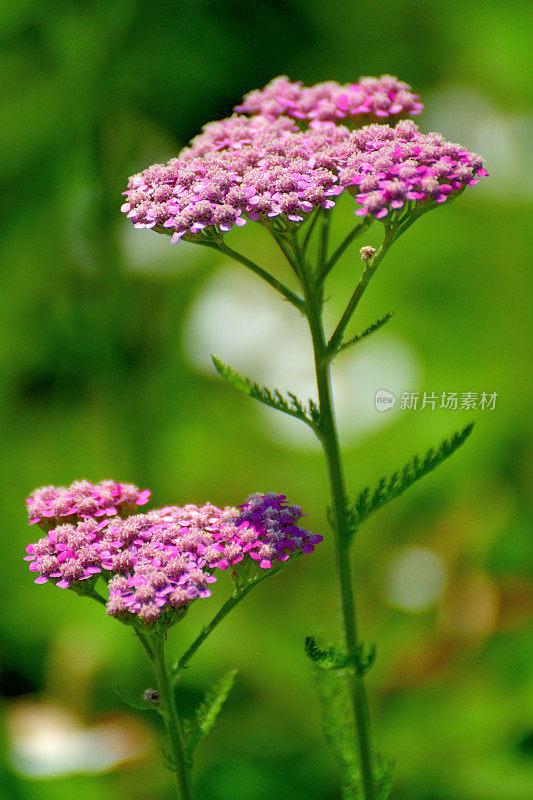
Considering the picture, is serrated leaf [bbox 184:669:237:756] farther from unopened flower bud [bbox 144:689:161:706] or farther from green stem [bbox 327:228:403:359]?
green stem [bbox 327:228:403:359]

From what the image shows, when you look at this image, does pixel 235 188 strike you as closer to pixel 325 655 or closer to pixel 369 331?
pixel 369 331

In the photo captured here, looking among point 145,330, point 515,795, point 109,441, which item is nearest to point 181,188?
point 515,795

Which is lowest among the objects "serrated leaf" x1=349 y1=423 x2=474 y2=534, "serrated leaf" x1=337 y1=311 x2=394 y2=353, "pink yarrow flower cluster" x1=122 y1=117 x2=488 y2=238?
"serrated leaf" x1=349 y1=423 x2=474 y2=534

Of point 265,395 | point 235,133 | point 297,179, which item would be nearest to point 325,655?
point 265,395

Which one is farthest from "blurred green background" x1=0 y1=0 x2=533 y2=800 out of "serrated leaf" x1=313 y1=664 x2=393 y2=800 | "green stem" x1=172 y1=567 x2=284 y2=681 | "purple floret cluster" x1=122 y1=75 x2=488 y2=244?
"purple floret cluster" x1=122 y1=75 x2=488 y2=244

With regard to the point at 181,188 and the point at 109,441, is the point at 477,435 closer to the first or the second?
the point at 109,441

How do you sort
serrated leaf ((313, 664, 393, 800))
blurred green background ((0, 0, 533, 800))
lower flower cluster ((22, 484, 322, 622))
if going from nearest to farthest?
lower flower cluster ((22, 484, 322, 622)) < serrated leaf ((313, 664, 393, 800)) < blurred green background ((0, 0, 533, 800))
